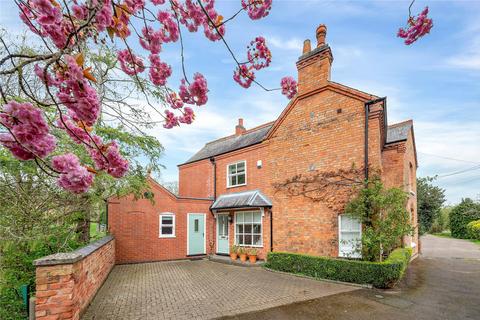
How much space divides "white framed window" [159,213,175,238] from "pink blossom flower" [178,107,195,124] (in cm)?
1142

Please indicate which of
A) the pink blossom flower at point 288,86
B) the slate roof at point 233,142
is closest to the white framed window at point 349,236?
the slate roof at point 233,142

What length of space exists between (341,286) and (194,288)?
4.89 m

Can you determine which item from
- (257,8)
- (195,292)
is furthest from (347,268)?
(257,8)

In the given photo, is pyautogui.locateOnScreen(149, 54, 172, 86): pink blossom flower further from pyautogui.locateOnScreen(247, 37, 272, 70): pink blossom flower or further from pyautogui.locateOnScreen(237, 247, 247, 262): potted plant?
pyautogui.locateOnScreen(237, 247, 247, 262): potted plant

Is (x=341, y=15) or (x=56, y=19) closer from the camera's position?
(x=56, y=19)

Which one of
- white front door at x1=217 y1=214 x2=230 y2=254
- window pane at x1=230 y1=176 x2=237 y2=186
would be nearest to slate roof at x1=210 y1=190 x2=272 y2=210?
window pane at x1=230 y1=176 x2=237 y2=186

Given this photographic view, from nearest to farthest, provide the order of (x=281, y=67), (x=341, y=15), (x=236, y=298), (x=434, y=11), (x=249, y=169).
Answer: (x=434, y=11), (x=341, y=15), (x=281, y=67), (x=236, y=298), (x=249, y=169)

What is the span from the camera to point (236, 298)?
728cm

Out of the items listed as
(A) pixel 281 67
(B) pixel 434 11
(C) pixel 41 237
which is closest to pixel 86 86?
(A) pixel 281 67

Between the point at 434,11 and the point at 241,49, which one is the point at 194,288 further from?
the point at 434,11

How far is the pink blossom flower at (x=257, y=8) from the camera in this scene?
2.69 m

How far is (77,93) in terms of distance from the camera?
1.47 meters

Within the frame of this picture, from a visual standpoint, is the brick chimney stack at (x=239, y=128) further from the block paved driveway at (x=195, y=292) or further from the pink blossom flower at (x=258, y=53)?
the pink blossom flower at (x=258, y=53)

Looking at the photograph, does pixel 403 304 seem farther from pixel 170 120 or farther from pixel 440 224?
pixel 440 224
